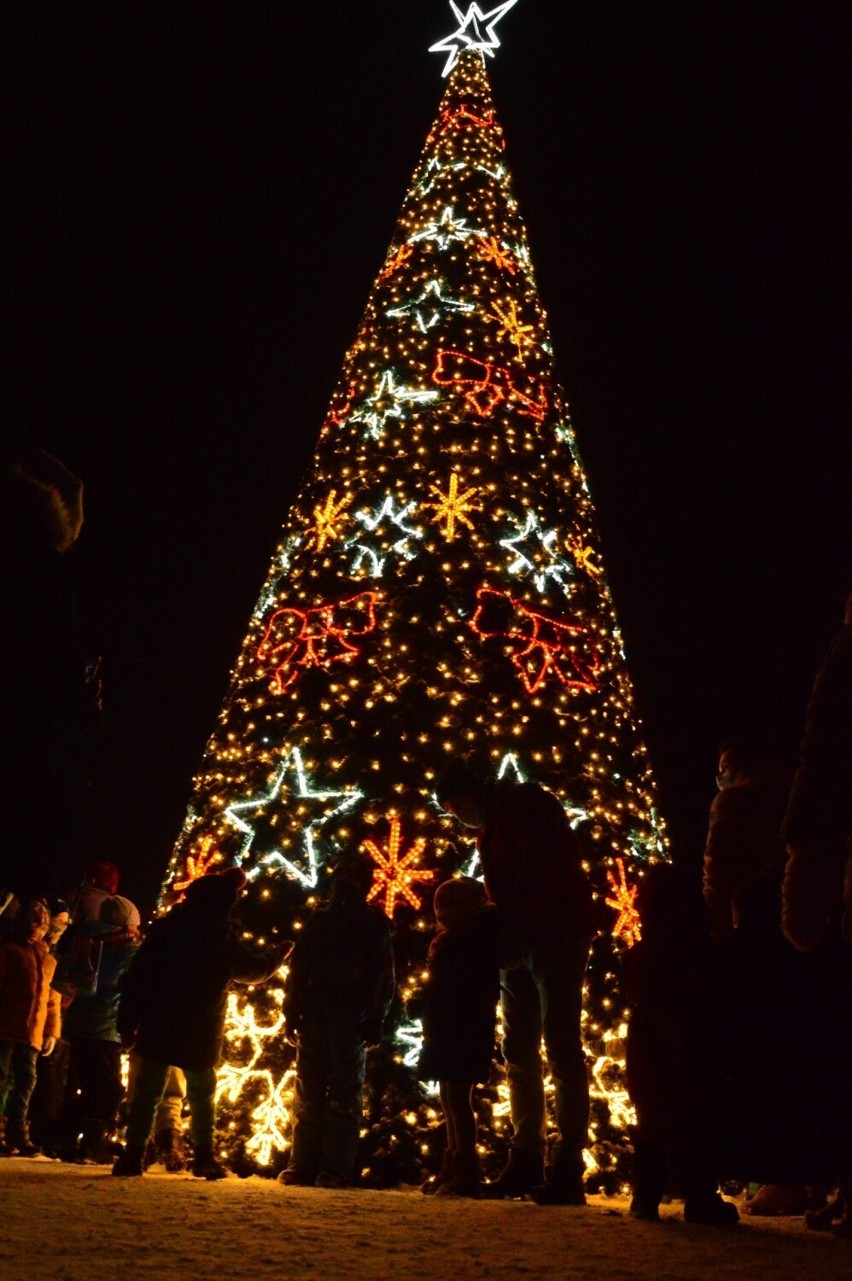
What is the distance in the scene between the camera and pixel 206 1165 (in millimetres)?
5496

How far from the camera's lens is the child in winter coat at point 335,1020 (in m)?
5.44

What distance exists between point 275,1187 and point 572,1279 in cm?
264

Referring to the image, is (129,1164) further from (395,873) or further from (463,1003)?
(395,873)

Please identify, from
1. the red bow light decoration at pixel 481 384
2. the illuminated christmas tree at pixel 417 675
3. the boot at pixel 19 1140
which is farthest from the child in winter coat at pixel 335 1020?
the red bow light decoration at pixel 481 384

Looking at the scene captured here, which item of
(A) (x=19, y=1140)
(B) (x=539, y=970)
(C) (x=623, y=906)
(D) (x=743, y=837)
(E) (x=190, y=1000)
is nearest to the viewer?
(B) (x=539, y=970)

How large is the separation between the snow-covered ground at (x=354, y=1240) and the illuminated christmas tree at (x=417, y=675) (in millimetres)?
1347

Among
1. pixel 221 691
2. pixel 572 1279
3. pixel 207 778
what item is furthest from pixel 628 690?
pixel 221 691

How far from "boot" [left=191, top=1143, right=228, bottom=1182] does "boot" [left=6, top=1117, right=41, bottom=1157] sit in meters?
1.85

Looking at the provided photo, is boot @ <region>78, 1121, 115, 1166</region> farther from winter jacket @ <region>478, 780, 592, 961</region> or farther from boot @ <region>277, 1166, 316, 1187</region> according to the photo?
winter jacket @ <region>478, 780, 592, 961</region>

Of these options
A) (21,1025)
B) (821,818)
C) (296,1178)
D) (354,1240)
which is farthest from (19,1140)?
(821,818)

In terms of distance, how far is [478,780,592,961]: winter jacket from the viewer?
5.28 meters

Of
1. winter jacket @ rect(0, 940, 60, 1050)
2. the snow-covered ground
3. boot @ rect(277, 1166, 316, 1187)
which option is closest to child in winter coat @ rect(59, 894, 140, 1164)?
winter jacket @ rect(0, 940, 60, 1050)

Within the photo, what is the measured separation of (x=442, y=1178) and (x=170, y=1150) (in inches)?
68.0

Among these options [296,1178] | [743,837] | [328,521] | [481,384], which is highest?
[481,384]
